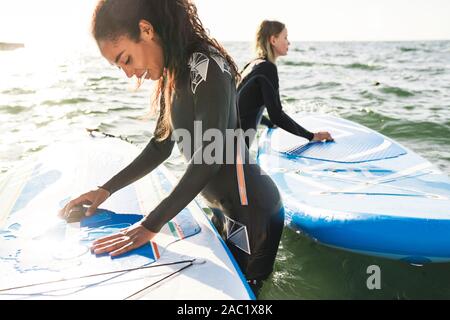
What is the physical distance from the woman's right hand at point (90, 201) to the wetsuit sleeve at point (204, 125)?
55 centimetres

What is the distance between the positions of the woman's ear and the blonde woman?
2.13 meters

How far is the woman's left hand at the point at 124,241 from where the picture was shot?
5.11ft

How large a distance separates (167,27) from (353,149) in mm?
2914

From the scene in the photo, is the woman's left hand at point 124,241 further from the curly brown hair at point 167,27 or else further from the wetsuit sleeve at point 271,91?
the wetsuit sleeve at point 271,91

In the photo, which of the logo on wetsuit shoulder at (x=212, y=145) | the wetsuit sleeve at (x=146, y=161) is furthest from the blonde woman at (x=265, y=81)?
the logo on wetsuit shoulder at (x=212, y=145)

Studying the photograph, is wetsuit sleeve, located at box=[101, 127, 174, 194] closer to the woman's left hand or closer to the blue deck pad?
the woman's left hand

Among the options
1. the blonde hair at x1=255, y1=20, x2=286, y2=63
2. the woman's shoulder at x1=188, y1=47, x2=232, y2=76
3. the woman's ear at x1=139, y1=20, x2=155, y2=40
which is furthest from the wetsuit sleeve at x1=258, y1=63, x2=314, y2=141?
the woman's ear at x1=139, y1=20, x2=155, y2=40

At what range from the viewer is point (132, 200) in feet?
7.54

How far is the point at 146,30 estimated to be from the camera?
1393mm

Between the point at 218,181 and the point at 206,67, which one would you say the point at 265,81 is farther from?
the point at 206,67

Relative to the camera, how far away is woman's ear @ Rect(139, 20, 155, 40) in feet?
4.53

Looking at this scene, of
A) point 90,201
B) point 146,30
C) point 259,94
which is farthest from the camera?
point 259,94

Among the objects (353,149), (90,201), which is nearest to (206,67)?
(90,201)

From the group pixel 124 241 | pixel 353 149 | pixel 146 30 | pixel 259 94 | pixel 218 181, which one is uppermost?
pixel 146 30
